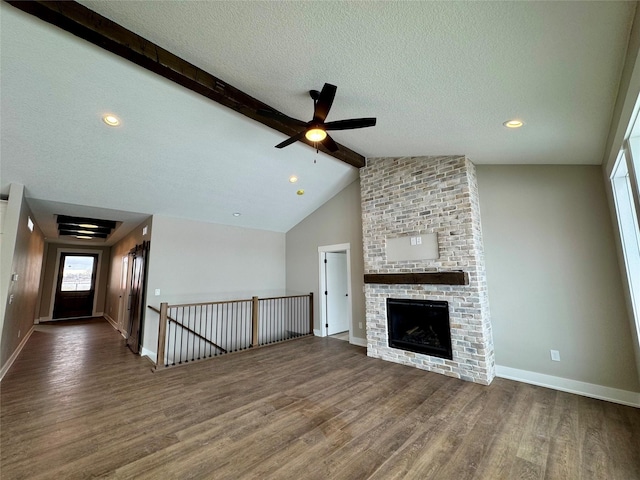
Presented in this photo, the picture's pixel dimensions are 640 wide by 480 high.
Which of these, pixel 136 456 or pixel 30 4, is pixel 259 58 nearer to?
pixel 30 4

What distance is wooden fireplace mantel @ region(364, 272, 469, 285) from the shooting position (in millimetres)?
3805

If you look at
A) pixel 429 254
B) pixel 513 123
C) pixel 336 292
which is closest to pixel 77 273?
pixel 336 292

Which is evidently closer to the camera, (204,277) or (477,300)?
(477,300)

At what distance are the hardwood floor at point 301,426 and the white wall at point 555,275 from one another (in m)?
0.45

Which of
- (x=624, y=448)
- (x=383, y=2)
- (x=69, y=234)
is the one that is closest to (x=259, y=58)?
(x=383, y=2)

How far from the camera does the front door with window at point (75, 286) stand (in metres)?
9.72

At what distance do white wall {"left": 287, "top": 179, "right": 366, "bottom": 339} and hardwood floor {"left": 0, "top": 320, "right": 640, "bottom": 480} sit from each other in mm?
1831

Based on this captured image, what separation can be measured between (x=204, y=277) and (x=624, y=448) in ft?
21.1

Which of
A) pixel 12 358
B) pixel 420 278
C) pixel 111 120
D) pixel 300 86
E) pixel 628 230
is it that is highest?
pixel 300 86

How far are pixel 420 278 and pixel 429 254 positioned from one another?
0.41 meters

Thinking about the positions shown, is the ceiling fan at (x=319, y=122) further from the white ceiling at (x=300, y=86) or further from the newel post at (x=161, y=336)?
the newel post at (x=161, y=336)

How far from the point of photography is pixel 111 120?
3.18 metres

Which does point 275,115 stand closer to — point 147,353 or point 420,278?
point 420,278

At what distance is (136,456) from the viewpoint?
2189 millimetres
